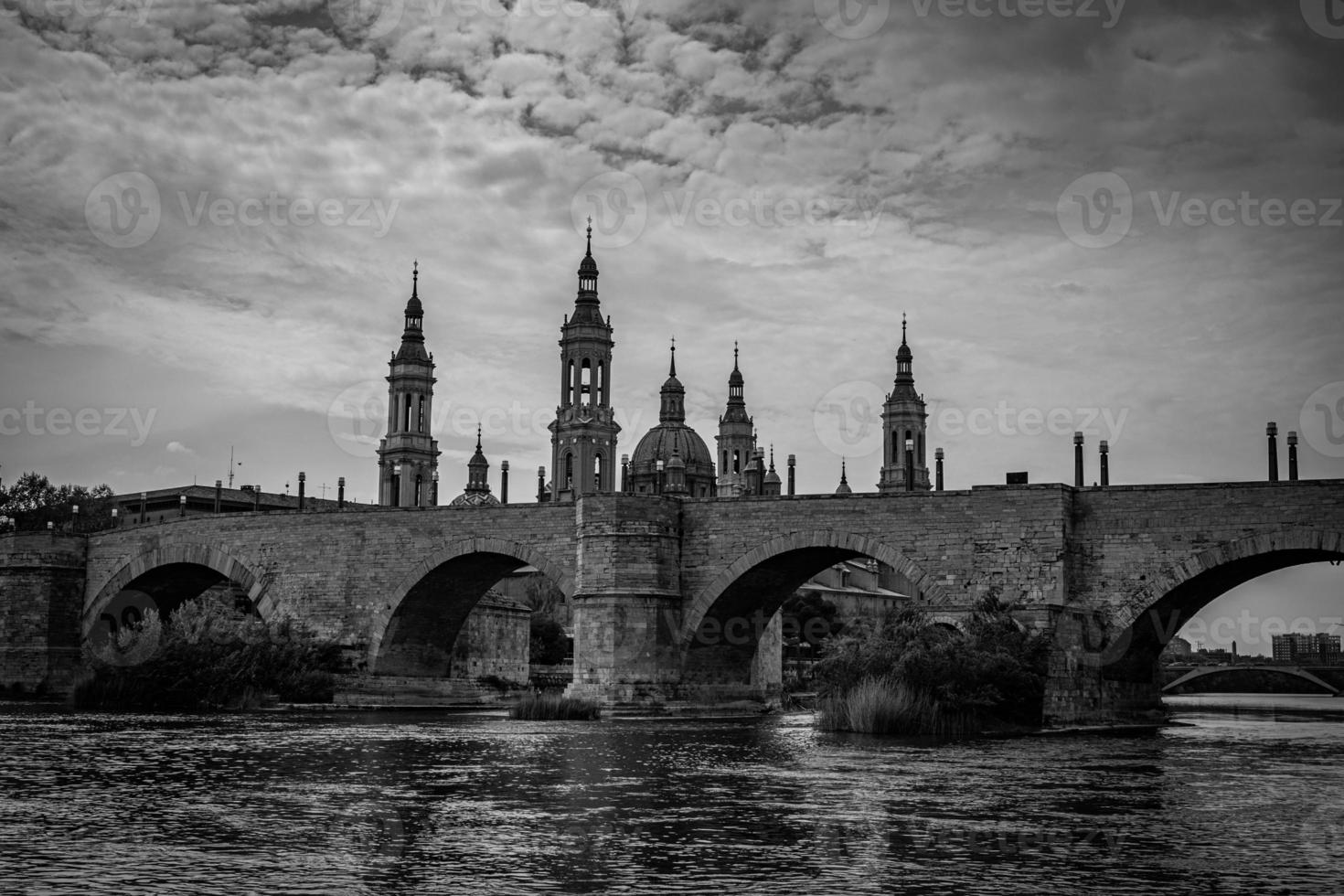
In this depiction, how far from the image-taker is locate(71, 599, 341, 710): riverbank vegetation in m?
43.8

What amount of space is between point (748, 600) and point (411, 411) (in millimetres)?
57091

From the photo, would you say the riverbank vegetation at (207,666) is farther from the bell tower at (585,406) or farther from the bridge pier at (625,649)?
the bell tower at (585,406)

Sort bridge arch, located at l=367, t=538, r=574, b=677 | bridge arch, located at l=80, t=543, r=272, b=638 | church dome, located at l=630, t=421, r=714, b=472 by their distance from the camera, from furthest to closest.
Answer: church dome, located at l=630, t=421, r=714, b=472
bridge arch, located at l=80, t=543, r=272, b=638
bridge arch, located at l=367, t=538, r=574, b=677

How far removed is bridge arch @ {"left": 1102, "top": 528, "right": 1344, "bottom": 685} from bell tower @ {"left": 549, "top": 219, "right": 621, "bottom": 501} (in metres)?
65.7

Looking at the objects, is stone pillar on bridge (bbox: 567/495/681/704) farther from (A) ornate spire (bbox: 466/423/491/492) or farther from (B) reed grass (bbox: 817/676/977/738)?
(A) ornate spire (bbox: 466/423/491/492)

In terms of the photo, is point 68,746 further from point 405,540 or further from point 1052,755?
point 405,540

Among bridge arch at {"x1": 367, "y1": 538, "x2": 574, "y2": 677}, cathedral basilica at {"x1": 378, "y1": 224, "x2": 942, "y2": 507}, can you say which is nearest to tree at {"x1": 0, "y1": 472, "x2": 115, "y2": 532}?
cathedral basilica at {"x1": 378, "y1": 224, "x2": 942, "y2": 507}

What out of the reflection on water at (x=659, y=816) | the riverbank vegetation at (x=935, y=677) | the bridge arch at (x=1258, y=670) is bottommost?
the bridge arch at (x=1258, y=670)

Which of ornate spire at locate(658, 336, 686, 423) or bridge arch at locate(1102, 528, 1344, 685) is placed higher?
ornate spire at locate(658, 336, 686, 423)

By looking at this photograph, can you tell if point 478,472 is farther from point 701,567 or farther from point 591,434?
point 701,567

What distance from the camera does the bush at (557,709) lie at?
39250 millimetres

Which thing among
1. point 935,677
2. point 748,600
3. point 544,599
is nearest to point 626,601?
point 748,600

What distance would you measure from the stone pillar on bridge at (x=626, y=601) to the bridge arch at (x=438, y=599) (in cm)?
216

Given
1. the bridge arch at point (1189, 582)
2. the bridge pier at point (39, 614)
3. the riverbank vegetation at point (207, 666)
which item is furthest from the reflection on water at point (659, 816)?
the bridge pier at point (39, 614)
